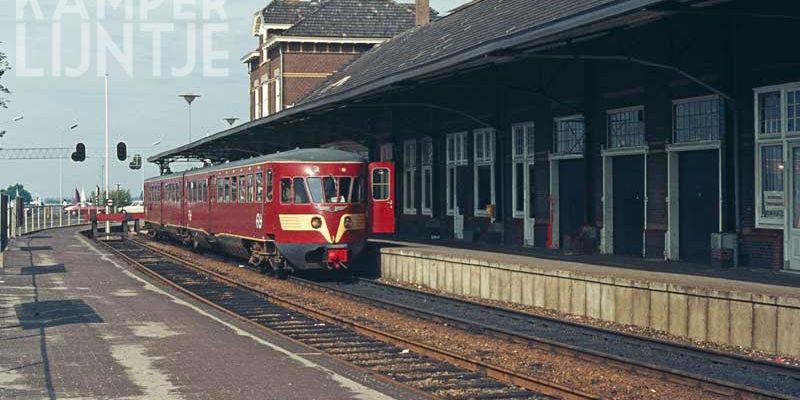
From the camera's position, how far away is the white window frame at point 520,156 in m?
28.6

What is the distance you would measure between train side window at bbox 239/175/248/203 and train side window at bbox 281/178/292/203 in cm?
287

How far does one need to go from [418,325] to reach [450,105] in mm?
16834

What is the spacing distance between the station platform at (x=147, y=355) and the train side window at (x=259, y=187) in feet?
13.7

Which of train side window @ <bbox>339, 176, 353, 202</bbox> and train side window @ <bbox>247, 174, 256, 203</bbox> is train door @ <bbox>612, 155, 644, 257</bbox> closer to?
train side window @ <bbox>339, 176, 353, 202</bbox>

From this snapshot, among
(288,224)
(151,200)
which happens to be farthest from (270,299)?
(151,200)

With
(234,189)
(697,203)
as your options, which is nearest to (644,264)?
(697,203)

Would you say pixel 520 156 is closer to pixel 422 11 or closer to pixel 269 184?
pixel 269 184

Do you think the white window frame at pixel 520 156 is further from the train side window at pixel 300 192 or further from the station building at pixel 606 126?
the train side window at pixel 300 192

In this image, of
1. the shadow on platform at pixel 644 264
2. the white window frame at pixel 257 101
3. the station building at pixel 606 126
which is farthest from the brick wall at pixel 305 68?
the shadow on platform at pixel 644 264

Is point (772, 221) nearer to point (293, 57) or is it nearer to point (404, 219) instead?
point (404, 219)

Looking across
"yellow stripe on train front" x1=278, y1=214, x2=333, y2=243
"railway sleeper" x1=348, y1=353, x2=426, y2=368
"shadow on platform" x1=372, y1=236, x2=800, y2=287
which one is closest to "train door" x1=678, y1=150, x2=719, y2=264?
"shadow on platform" x1=372, y1=236, x2=800, y2=287

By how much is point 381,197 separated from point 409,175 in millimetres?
13111

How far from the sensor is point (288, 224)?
78.9 ft

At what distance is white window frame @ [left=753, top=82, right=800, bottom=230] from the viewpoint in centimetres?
1877
